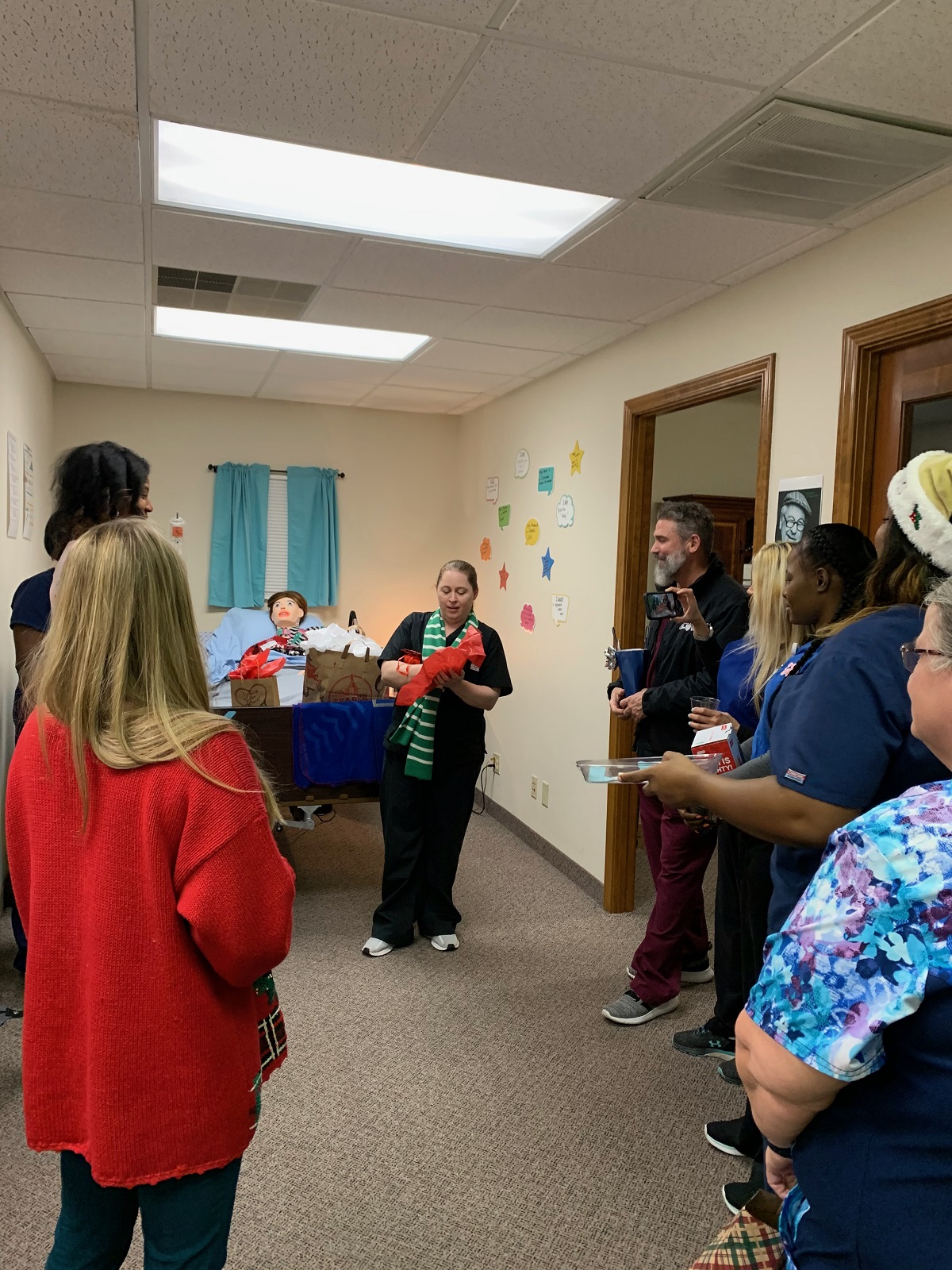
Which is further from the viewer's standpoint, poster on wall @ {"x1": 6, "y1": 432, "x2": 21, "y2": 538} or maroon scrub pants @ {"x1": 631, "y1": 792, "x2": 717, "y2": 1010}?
poster on wall @ {"x1": 6, "y1": 432, "x2": 21, "y2": 538}

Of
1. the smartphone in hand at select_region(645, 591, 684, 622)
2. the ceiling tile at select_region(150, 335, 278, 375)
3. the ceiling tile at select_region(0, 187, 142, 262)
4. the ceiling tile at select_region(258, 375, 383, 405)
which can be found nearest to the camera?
→ the ceiling tile at select_region(0, 187, 142, 262)

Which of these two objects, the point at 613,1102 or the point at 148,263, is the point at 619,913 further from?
the point at 148,263

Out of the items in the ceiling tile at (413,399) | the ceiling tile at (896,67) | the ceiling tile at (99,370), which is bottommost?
the ceiling tile at (413,399)

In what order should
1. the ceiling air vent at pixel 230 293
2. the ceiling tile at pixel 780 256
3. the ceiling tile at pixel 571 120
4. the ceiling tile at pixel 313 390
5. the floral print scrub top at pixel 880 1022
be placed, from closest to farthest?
the floral print scrub top at pixel 880 1022, the ceiling tile at pixel 571 120, the ceiling tile at pixel 780 256, the ceiling air vent at pixel 230 293, the ceiling tile at pixel 313 390

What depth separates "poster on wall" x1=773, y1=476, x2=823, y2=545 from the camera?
2.89m

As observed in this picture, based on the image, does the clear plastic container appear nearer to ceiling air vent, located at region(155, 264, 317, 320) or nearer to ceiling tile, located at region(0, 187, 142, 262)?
ceiling tile, located at region(0, 187, 142, 262)

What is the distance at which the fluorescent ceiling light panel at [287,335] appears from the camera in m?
4.20

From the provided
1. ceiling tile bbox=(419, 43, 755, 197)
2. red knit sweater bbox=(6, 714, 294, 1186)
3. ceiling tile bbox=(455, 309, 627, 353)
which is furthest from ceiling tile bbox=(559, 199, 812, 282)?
red knit sweater bbox=(6, 714, 294, 1186)

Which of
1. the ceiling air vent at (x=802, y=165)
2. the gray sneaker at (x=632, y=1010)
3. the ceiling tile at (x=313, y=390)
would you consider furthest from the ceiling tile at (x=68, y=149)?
the gray sneaker at (x=632, y=1010)

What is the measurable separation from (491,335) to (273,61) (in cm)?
233

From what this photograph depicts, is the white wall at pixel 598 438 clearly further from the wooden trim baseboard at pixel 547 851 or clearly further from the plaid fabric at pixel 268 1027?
the plaid fabric at pixel 268 1027

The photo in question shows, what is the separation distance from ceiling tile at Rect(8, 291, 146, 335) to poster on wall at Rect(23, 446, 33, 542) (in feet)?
2.00

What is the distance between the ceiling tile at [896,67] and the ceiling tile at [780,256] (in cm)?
74

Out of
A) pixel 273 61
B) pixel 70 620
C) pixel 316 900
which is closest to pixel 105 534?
pixel 70 620
